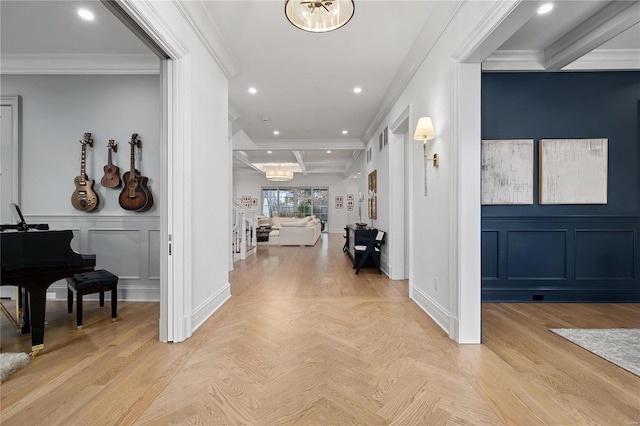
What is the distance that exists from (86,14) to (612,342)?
5.56 m

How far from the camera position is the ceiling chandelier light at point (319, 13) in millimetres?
2166

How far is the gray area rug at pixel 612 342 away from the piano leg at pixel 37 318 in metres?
4.43

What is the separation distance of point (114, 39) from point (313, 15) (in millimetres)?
2377

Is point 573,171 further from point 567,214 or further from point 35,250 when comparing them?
point 35,250

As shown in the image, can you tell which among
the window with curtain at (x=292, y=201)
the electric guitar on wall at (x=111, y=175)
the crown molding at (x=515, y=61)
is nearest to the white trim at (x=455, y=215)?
the crown molding at (x=515, y=61)

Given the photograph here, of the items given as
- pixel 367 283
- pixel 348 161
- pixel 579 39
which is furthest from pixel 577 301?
pixel 348 161

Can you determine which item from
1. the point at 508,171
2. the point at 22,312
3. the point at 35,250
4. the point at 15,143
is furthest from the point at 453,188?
the point at 15,143

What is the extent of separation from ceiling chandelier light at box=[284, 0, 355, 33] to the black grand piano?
8.55 feet

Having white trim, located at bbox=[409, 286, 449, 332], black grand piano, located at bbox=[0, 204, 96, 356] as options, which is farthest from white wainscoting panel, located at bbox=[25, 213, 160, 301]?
white trim, located at bbox=[409, 286, 449, 332]

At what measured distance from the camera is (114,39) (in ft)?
10.4

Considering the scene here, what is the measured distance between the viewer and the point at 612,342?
99.0 inches

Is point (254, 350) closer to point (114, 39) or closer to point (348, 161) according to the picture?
point (114, 39)

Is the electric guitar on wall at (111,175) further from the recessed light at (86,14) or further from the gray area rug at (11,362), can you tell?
the gray area rug at (11,362)

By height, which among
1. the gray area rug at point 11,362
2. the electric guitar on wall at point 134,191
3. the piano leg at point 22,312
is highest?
the electric guitar on wall at point 134,191
